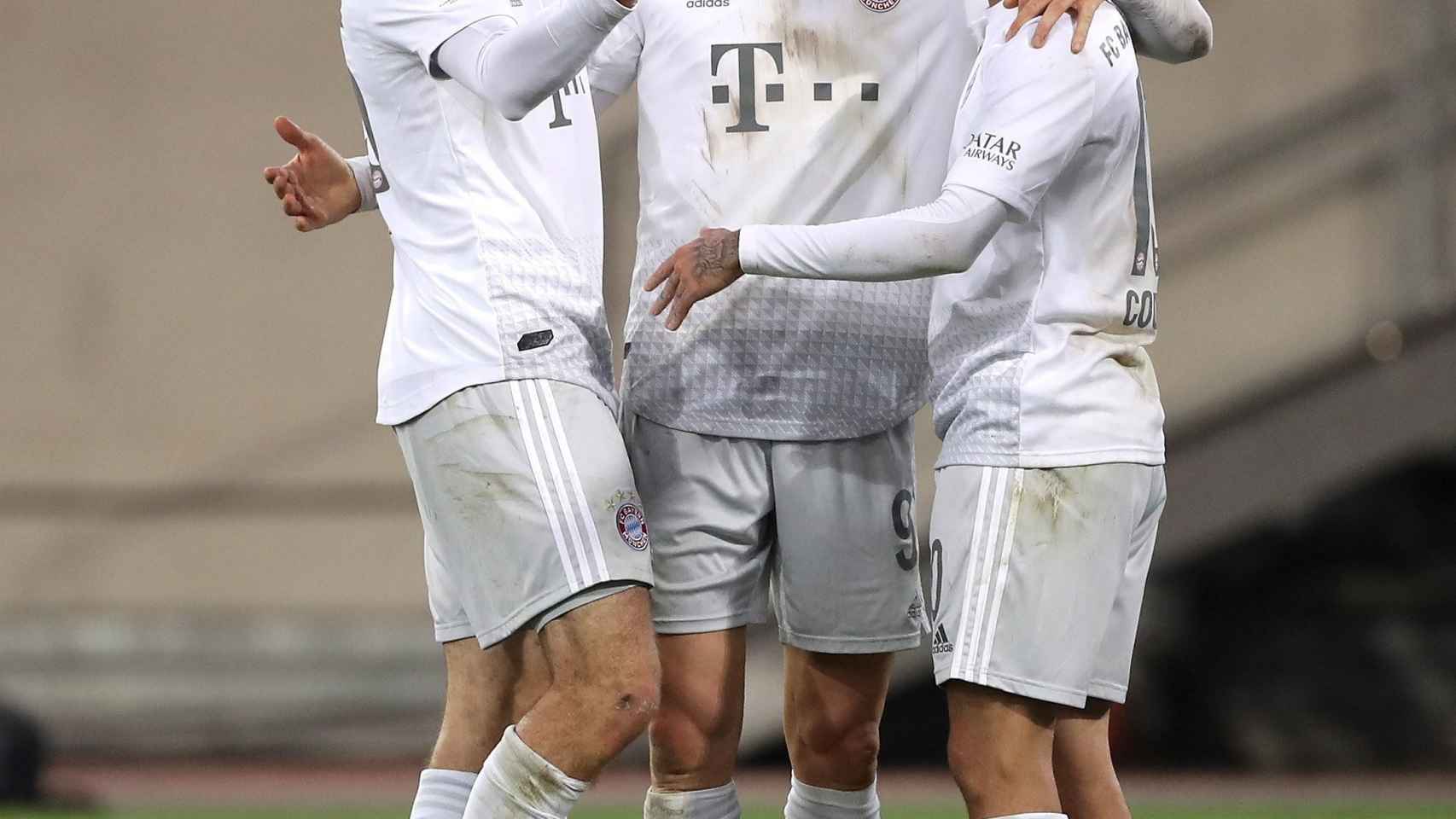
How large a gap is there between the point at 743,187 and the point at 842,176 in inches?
7.6

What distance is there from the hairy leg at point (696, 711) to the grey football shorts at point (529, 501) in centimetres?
35

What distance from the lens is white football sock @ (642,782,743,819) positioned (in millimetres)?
3719

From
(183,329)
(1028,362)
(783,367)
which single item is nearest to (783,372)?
(783,367)

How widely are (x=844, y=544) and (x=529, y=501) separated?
715mm

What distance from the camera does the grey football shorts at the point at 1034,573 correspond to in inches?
125

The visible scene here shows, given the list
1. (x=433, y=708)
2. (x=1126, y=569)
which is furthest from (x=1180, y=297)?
(x=1126, y=569)

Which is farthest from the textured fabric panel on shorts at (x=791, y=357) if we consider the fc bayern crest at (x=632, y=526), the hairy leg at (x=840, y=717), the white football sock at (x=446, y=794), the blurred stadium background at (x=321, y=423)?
the blurred stadium background at (x=321, y=423)

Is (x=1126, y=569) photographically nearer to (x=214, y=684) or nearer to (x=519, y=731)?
(x=519, y=731)

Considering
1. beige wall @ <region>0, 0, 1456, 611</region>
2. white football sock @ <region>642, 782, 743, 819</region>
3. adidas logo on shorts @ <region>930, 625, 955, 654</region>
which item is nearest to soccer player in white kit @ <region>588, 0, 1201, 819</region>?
white football sock @ <region>642, 782, 743, 819</region>

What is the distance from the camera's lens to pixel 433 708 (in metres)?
9.46

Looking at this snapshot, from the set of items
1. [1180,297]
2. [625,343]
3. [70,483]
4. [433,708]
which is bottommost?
[433,708]

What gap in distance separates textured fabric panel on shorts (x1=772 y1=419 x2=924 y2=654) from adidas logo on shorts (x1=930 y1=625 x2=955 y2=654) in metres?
0.47

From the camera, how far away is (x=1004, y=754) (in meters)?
3.21

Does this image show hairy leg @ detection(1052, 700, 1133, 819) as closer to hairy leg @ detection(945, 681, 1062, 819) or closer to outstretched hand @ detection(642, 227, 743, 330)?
hairy leg @ detection(945, 681, 1062, 819)
